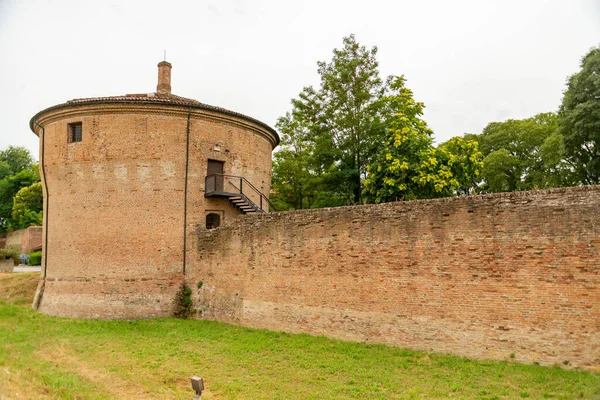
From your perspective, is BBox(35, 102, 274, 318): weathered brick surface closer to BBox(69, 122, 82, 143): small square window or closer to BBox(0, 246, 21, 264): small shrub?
BBox(69, 122, 82, 143): small square window

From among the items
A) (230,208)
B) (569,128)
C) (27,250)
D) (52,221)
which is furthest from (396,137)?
(27,250)

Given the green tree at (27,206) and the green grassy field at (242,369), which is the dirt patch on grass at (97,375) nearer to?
the green grassy field at (242,369)

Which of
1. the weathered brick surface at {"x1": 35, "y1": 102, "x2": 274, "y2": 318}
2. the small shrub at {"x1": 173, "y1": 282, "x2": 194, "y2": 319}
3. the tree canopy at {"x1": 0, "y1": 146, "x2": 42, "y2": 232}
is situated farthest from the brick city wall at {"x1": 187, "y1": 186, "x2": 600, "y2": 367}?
the tree canopy at {"x1": 0, "y1": 146, "x2": 42, "y2": 232}

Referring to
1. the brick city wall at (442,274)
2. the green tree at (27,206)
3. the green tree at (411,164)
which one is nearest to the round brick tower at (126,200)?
the brick city wall at (442,274)

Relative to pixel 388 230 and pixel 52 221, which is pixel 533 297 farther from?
pixel 52 221

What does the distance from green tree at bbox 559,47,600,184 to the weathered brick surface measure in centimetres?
1762

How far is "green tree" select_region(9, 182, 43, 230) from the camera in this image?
154 feet

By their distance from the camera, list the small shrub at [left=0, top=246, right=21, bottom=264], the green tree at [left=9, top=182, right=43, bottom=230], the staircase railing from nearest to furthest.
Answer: the staircase railing → the small shrub at [left=0, top=246, right=21, bottom=264] → the green tree at [left=9, top=182, right=43, bottom=230]

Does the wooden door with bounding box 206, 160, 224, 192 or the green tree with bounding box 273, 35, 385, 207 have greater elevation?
the green tree with bounding box 273, 35, 385, 207

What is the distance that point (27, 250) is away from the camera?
134ft

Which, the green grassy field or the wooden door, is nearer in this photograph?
the green grassy field

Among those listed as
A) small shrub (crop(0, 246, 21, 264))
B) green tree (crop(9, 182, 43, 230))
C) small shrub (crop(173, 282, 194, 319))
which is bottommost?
small shrub (crop(173, 282, 194, 319))

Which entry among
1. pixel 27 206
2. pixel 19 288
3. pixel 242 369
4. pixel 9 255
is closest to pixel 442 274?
pixel 242 369

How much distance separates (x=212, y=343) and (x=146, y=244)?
5413 millimetres
